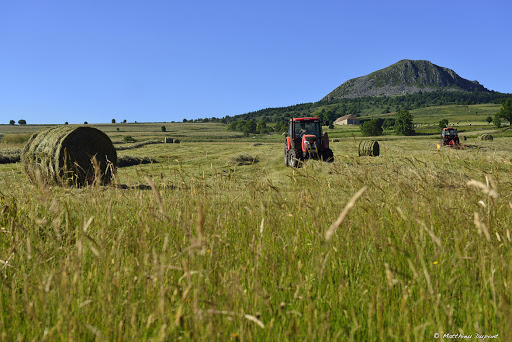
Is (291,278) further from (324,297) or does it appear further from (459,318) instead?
(459,318)

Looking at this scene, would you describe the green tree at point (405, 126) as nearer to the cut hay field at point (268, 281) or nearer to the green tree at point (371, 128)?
the green tree at point (371, 128)

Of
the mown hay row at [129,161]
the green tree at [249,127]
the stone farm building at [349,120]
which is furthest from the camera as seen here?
the stone farm building at [349,120]

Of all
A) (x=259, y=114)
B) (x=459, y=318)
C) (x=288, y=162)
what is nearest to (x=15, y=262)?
(x=459, y=318)

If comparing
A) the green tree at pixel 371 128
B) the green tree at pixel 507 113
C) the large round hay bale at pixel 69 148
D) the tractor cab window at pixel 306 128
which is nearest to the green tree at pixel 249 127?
A: the green tree at pixel 371 128

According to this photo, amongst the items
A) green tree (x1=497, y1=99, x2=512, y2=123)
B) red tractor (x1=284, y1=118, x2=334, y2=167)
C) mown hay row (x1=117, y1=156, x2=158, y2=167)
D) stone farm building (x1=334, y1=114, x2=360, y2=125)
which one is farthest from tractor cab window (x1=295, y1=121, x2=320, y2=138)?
stone farm building (x1=334, y1=114, x2=360, y2=125)

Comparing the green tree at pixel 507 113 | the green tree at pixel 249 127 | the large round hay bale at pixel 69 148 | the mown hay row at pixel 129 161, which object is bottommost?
the mown hay row at pixel 129 161

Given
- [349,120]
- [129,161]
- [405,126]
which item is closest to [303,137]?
Result: [129,161]

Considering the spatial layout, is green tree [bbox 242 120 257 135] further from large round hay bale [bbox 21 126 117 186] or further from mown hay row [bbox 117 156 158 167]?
large round hay bale [bbox 21 126 117 186]

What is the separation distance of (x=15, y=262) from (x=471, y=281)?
292 cm

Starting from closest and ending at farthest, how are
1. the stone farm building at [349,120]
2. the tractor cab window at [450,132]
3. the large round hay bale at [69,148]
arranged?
the large round hay bale at [69,148] → the tractor cab window at [450,132] → the stone farm building at [349,120]

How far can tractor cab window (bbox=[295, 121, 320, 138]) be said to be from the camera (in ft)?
55.9

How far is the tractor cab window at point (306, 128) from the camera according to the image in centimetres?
1705

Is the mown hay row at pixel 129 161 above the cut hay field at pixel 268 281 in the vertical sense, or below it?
below

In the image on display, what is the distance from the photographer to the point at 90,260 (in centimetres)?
281
